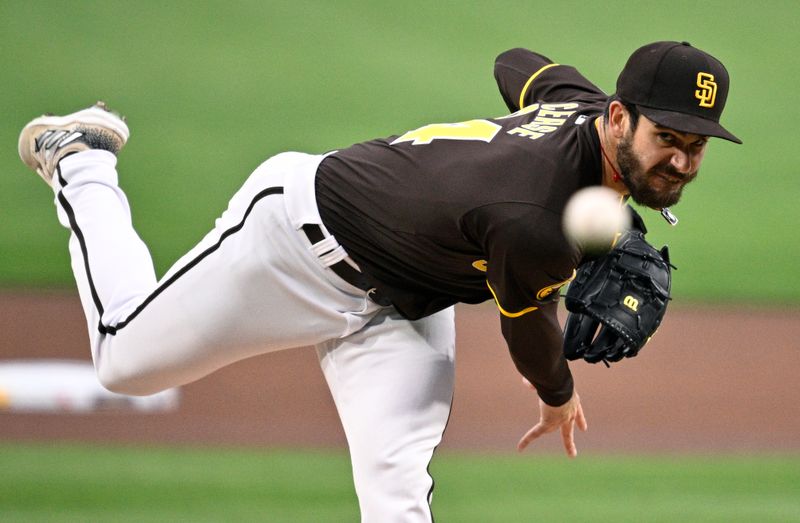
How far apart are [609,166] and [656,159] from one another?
0.16 metres

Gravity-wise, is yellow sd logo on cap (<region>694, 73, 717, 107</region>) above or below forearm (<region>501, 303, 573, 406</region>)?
above

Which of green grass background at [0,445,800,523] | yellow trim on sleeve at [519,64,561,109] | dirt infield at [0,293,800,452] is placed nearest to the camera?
yellow trim on sleeve at [519,64,561,109]

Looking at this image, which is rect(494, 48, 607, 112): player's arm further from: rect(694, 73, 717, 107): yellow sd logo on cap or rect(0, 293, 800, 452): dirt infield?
rect(0, 293, 800, 452): dirt infield

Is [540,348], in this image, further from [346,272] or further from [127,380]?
[127,380]

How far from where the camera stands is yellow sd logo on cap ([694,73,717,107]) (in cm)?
307

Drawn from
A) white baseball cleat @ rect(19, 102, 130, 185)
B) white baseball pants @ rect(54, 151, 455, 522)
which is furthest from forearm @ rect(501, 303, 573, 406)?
white baseball cleat @ rect(19, 102, 130, 185)

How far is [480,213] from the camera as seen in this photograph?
10.3 feet

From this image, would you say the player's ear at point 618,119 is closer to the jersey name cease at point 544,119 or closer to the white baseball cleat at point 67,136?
the jersey name cease at point 544,119

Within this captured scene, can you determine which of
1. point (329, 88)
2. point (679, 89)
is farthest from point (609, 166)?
point (329, 88)

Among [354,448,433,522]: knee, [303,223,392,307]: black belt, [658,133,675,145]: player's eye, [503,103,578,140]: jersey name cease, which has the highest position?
[658,133,675,145]: player's eye

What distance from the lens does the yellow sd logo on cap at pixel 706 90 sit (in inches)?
121

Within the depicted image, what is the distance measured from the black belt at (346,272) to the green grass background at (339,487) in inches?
56.0

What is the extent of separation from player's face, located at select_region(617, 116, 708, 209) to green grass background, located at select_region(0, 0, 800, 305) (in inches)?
149

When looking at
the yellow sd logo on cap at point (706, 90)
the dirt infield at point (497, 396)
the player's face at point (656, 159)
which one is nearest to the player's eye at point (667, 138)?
the player's face at point (656, 159)
